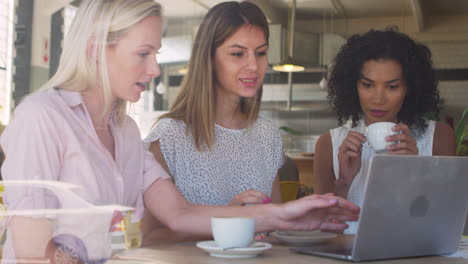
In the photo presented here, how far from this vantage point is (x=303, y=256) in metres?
1.21

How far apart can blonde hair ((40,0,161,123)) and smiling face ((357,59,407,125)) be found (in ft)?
3.39

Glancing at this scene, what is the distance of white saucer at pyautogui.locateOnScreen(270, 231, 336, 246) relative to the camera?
4.48 feet

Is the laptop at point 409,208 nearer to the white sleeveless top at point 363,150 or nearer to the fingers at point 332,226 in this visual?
the fingers at point 332,226

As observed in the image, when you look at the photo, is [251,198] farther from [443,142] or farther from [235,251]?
[443,142]

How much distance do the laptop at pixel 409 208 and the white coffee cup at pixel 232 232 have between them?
158 millimetres

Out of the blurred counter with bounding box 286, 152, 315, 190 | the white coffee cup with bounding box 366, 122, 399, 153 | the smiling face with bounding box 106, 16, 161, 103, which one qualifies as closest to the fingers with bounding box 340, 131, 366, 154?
the white coffee cup with bounding box 366, 122, 399, 153

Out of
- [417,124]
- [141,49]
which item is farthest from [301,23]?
[141,49]

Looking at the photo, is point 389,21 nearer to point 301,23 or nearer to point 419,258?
point 301,23

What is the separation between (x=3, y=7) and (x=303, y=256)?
97 centimetres

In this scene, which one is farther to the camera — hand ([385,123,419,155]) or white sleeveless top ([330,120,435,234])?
white sleeveless top ([330,120,435,234])

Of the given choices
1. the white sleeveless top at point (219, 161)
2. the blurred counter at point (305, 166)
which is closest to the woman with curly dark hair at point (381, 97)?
the white sleeveless top at point (219, 161)

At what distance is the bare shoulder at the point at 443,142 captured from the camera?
87.0 inches

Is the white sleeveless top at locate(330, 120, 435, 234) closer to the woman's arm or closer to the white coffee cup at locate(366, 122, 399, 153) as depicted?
the white coffee cup at locate(366, 122, 399, 153)

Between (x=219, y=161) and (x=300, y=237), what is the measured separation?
0.64 metres
